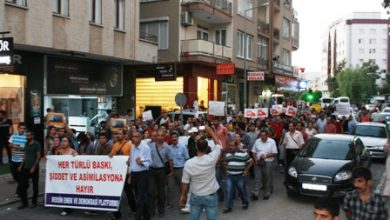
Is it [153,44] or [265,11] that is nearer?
[153,44]

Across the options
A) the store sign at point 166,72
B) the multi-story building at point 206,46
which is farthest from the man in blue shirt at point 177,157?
the multi-story building at point 206,46

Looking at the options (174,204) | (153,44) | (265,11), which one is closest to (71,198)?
(174,204)

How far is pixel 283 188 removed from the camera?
Result: 13281 millimetres

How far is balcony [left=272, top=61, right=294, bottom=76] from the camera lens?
136ft

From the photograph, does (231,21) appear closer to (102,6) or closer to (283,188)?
(102,6)

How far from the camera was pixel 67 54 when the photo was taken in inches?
792

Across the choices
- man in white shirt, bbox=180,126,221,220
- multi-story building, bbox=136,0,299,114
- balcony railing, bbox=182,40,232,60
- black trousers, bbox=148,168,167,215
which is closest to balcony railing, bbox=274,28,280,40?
multi-story building, bbox=136,0,299,114

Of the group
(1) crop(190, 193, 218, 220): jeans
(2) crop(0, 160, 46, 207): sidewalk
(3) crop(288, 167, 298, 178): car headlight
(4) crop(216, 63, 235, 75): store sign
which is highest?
(4) crop(216, 63, 235, 75): store sign

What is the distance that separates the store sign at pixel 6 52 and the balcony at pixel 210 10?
15.6 metres

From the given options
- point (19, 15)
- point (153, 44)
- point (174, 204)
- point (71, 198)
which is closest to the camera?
point (71, 198)

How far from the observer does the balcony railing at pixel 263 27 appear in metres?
38.6

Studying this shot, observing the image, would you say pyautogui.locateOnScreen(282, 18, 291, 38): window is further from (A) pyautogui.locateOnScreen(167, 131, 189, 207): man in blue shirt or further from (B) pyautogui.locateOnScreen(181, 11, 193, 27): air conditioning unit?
(A) pyautogui.locateOnScreen(167, 131, 189, 207): man in blue shirt

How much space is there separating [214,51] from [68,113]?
1137 cm

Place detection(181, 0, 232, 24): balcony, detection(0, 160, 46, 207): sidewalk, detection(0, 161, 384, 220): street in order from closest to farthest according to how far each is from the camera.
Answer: detection(0, 161, 384, 220): street, detection(0, 160, 46, 207): sidewalk, detection(181, 0, 232, 24): balcony
